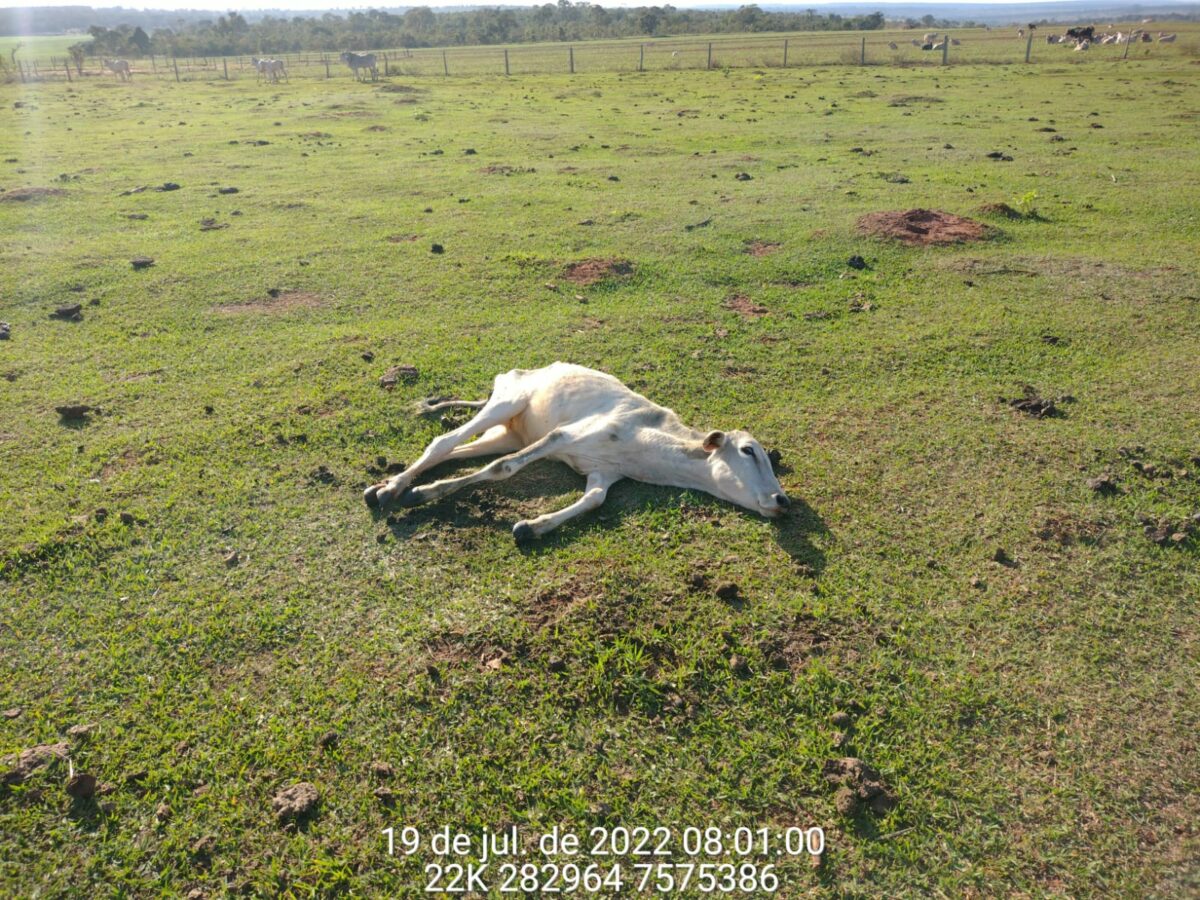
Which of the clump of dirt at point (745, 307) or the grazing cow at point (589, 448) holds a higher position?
the clump of dirt at point (745, 307)

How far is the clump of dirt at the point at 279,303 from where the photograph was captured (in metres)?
9.57

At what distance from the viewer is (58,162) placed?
1777cm

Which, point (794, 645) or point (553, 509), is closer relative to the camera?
point (794, 645)

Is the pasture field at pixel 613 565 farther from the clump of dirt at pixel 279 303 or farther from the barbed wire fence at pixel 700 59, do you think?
the barbed wire fence at pixel 700 59

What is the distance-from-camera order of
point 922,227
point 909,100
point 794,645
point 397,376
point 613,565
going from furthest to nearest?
1. point 909,100
2. point 922,227
3. point 397,376
4. point 613,565
5. point 794,645

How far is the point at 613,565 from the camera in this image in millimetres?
5168

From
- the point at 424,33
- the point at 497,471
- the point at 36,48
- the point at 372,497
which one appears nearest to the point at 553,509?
the point at 497,471

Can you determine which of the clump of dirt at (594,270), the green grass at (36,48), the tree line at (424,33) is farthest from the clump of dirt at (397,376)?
the tree line at (424,33)

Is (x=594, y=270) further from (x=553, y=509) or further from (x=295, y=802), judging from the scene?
(x=295, y=802)

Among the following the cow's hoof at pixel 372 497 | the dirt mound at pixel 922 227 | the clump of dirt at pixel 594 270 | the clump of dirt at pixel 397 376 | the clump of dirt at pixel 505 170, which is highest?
the clump of dirt at pixel 505 170

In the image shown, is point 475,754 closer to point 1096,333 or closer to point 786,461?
point 786,461

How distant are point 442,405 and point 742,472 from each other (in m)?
2.86

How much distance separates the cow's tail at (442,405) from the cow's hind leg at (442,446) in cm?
57

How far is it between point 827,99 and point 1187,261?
60.1ft
